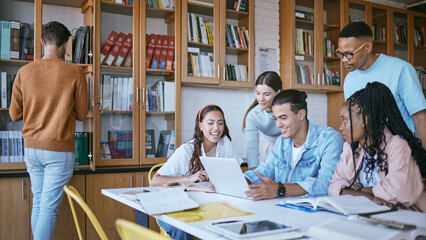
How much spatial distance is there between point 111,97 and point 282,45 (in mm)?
2055

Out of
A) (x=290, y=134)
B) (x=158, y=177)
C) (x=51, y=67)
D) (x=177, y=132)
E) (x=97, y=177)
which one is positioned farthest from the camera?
(x=177, y=132)

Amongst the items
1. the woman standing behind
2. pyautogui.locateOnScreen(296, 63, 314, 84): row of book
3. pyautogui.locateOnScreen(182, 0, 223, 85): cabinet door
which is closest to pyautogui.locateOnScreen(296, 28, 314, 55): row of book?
pyautogui.locateOnScreen(296, 63, 314, 84): row of book

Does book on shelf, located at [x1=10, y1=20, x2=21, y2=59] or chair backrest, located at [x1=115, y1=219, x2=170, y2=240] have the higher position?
book on shelf, located at [x1=10, y1=20, x2=21, y2=59]

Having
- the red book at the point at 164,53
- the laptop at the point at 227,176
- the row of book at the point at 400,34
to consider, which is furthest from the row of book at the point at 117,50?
the row of book at the point at 400,34

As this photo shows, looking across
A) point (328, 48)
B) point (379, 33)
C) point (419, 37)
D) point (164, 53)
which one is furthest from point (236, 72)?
point (419, 37)

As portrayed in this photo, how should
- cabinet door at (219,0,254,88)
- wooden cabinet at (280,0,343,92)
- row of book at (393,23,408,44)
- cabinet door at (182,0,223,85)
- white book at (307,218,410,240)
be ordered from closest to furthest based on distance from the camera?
white book at (307,218,410,240) < cabinet door at (182,0,223,85) < cabinet door at (219,0,254,88) < wooden cabinet at (280,0,343,92) < row of book at (393,23,408,44)

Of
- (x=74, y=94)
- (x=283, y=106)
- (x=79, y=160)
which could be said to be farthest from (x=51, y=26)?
(x=283, y=106)

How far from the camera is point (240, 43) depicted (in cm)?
410

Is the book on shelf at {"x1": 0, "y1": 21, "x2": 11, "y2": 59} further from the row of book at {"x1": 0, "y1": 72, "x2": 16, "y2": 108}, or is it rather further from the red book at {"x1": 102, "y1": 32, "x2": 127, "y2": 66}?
the red book at {"x1": 102, "y1": 32, "x2": 127, "y2": 66}

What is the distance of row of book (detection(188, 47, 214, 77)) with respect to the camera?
3.79 m

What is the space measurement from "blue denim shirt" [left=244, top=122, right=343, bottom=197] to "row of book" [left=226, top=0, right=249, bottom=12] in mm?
2141

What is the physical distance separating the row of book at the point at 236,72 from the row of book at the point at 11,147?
1.95 meters

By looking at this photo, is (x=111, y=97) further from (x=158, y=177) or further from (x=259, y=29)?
(x=259, y=29)

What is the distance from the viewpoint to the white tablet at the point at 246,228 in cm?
111
